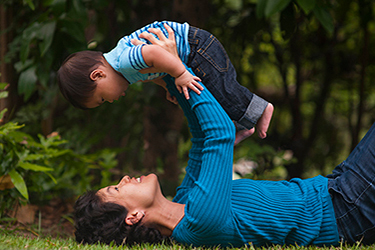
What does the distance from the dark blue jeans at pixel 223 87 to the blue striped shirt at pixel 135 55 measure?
0.15 feet

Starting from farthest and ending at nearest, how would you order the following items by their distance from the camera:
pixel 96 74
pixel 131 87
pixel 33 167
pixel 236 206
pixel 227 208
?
1. pixel 131 87
2. pixel 33 167
3. pixel 96 74
4. pixel 236 206
5. pixel 227 208

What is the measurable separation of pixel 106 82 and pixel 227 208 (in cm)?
83

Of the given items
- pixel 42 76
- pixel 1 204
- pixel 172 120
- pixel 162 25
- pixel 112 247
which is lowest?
pixel 1 204

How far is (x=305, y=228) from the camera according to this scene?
1687 millimetres

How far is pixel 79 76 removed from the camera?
5.92ft

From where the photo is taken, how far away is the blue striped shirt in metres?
1.68

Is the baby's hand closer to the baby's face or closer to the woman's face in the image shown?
the baby's face

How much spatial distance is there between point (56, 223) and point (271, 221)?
1.81 metres

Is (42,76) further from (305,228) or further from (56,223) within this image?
(305,228)


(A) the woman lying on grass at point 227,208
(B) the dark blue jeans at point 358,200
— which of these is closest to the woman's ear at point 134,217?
(A) the woman lying on grass at point 227,208

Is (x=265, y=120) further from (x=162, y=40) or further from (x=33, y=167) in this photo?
(x=33, y=167)

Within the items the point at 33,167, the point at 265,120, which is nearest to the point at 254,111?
the point at 265,120

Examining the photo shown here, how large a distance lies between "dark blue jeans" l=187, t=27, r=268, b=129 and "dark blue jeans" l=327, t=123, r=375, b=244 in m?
0.50

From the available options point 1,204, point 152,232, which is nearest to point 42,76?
point 1,204
